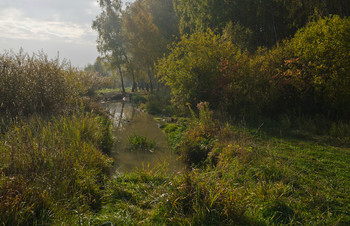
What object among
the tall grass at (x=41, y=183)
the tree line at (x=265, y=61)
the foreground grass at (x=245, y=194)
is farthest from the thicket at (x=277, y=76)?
the tall grass at (x=41, y=183)

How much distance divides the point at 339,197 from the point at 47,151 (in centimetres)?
582

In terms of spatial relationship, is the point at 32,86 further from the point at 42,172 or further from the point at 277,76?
the point at 277,76

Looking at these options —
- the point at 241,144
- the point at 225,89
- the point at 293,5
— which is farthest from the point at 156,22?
the point at 241,144

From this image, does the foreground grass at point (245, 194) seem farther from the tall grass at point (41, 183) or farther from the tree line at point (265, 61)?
the tree line at point (265, 61)

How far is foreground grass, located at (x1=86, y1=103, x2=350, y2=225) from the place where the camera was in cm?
341

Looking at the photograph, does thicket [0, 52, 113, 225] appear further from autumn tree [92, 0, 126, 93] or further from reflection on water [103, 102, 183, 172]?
autumn tree [92, 0, 126, 93]

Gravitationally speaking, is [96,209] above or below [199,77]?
below

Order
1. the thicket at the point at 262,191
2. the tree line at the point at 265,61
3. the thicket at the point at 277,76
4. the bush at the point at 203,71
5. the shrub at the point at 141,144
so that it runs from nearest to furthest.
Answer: the thicket at the point at 262,191 < the thicket at the point at 277,76 < the tree line at the point at 265,61 < the shrub at the point at 141,144 < the bush at the point at 203,71

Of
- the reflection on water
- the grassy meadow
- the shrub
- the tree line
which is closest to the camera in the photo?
the grassy meadow

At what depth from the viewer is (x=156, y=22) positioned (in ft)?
86.8

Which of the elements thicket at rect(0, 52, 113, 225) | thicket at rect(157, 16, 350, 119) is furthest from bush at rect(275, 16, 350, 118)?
thicket at rect(0, 52, 113, 225)

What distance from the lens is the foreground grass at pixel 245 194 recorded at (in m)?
3.41

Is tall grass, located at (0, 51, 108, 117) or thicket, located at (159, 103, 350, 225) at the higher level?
tall grass, located at (0, 51, 108, 117)

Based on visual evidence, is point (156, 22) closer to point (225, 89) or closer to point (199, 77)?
point (199, 77)
